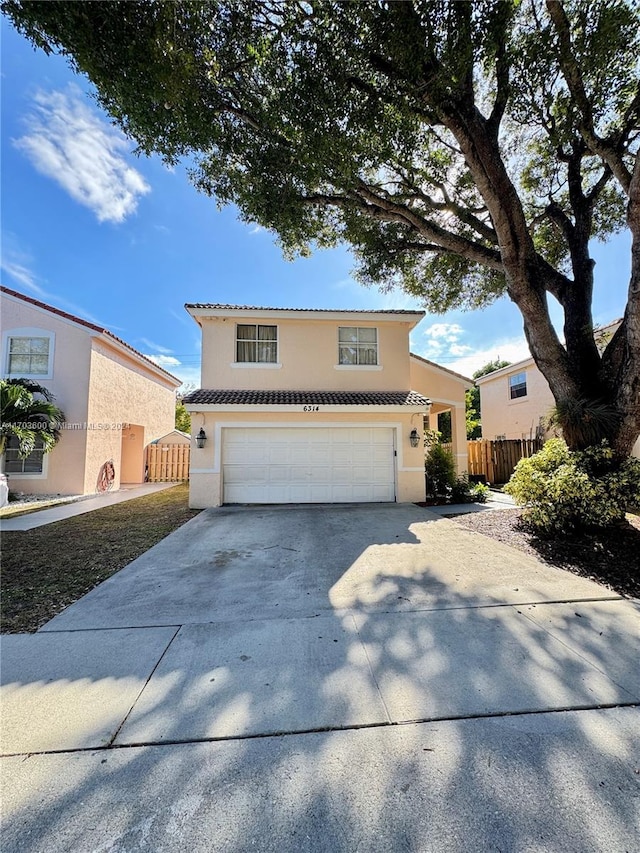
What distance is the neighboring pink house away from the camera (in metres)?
16.7

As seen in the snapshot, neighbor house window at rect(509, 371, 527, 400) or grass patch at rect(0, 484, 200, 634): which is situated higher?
neighbor house window at rect(509, 371, 527, 400)

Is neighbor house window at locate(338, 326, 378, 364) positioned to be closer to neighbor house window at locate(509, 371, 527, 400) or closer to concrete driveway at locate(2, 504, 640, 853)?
concrete driveway at locate(2, 504, 640, 853)

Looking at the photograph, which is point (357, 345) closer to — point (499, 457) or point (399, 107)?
point (399, 107)

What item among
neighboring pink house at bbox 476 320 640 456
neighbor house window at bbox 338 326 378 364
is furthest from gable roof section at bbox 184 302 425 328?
neighboring pink house at bbox 476 320 640 456

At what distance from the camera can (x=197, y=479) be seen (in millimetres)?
9883

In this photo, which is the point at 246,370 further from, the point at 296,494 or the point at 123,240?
the point at 123,240

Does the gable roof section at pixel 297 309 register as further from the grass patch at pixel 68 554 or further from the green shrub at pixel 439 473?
the grass patch at pixel 68 554

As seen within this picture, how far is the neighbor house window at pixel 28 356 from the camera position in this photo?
39.3 feet

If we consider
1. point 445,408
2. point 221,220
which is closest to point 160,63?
point 221,220

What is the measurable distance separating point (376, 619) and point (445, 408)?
1249 centimetres

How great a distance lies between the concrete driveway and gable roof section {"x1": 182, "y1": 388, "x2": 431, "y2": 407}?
6.08 meters

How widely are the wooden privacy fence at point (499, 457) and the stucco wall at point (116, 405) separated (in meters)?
14.7

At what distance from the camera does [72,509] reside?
386 inches

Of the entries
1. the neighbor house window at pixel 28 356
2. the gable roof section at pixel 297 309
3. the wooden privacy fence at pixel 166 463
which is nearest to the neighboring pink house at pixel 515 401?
the gable roof section at pixel 297 309
